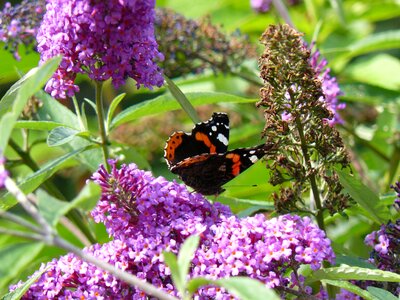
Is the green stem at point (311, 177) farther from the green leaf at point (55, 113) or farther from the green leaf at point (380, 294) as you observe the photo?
the green leaf at point (55, 113)

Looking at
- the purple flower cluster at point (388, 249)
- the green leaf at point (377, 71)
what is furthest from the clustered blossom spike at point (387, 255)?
the green leaf at point (377, 71)

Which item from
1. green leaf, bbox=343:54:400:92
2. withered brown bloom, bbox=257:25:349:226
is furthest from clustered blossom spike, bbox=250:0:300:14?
withered brown bloom, bbox=257:25:349:226

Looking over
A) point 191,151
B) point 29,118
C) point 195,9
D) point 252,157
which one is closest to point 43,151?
point 195,9

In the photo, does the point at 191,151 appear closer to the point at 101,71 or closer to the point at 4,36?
the point at 101,71

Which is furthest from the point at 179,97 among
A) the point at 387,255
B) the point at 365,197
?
the point at 387,255

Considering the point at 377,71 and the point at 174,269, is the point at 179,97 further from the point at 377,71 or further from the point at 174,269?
the point at 377,71
